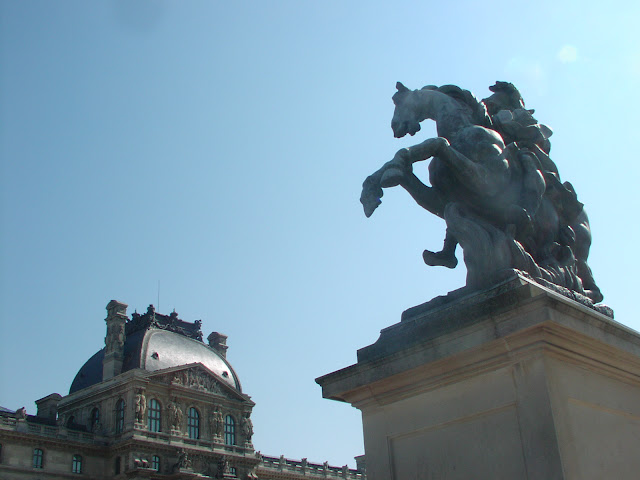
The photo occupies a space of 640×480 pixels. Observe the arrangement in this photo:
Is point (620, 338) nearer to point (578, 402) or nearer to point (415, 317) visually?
point (578, 402)

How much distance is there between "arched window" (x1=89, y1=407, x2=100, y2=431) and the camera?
45.3 m

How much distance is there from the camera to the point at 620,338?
10.6 ft

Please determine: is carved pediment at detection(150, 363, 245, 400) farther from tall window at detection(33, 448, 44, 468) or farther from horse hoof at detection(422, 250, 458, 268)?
horse hoof at detection(422, 250, 458, 268)

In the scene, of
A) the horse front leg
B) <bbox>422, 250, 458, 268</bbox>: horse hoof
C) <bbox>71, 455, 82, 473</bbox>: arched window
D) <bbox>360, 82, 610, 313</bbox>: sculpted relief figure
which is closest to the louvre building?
<bbox>71, 455, 82, 473</bbox>: arched window

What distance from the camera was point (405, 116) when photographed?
4.38m

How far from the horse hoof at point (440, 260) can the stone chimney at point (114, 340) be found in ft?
152

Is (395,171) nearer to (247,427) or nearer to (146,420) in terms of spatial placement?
(146,420)

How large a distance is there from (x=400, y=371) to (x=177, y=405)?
147 ft

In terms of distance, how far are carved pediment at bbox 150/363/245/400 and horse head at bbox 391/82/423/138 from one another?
42972 millimetres

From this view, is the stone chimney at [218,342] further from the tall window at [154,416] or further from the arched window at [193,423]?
the tall window at [154,416]

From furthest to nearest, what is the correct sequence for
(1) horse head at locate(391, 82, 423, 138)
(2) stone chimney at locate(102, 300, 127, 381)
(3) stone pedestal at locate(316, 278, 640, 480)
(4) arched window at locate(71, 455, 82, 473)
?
(2) stone chimney at locate(102, 300, 127, 381) < (4) arched window at locate(71, 455, 82, 473) < (1) horse head at locate(391, 82, 423, 138) < (3) stone pedestal at locate(316, 278, 640, 480)

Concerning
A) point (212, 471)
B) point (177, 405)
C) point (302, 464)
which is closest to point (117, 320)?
point (177, 405)

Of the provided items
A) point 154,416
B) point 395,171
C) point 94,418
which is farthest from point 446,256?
point 94,418

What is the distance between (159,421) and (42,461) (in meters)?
7.49
